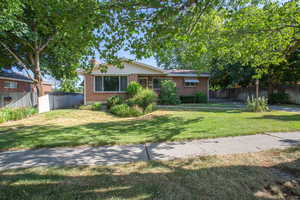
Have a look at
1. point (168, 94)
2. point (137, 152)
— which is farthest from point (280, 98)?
point (137, 152)

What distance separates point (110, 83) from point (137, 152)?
38.6 ft

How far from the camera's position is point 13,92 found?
16.5 metres

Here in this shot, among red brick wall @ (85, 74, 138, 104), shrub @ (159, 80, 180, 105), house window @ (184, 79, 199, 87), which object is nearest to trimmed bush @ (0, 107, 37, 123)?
red brick wall @ (85, 74, 138, 104)

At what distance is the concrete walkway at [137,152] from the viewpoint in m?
3.19

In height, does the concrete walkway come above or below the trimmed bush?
below

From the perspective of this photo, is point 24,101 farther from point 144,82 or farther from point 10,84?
point 144,82

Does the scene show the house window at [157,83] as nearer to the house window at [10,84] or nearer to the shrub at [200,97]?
the shrub at [200,97]

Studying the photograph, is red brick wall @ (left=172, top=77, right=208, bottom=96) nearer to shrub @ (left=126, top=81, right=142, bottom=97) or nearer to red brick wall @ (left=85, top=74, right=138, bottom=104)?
shrub @ (left=126, top=81, right=142, bottom=97)

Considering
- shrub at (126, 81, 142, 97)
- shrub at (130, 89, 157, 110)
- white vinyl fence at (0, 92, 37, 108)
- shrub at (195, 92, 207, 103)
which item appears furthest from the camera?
shrub at (195, 92, 207, 103)

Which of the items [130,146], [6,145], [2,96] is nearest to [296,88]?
[130,146]

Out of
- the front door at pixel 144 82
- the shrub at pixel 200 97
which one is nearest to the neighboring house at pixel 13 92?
the front door at pixel 144 82

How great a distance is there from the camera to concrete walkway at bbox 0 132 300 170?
319 cm

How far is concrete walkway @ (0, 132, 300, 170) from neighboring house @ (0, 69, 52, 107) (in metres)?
9.52

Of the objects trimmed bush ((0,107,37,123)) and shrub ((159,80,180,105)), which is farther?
shrub ((159,80,180,105))
